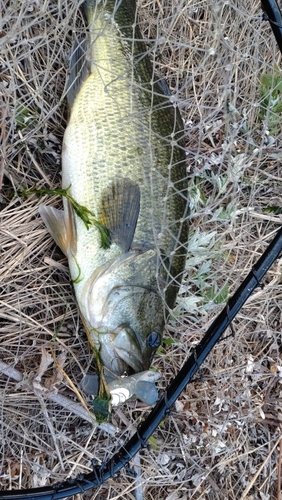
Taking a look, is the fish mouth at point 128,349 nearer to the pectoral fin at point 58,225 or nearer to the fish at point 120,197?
the fish at point 120,197

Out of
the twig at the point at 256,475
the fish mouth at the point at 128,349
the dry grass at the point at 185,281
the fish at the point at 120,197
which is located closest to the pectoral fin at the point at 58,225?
the fish at the point at 120,197

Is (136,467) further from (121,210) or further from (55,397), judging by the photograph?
(121,210)

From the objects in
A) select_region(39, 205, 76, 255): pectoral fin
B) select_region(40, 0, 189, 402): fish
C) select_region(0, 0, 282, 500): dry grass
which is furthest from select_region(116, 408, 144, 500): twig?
select_region(39, 205, 76, 255): pectoral fin

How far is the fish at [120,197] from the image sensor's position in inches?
98.7

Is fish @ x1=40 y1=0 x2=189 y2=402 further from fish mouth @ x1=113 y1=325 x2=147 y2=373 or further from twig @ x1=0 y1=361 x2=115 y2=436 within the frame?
twig @ x1=0 y1=361 x2=115 y2=436

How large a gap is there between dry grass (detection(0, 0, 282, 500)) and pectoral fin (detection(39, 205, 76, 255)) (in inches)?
5.5

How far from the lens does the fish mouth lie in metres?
2.47

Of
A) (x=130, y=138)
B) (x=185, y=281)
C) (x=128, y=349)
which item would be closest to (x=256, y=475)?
(x=185, y=281)

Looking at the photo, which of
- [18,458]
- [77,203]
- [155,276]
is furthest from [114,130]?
[18,458]

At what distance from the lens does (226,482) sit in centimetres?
324

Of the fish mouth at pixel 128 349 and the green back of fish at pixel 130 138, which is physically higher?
the green back of fish at pixel 130 138

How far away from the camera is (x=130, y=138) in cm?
261

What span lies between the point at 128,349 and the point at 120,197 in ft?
2.56

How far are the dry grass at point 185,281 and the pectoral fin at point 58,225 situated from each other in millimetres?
139
